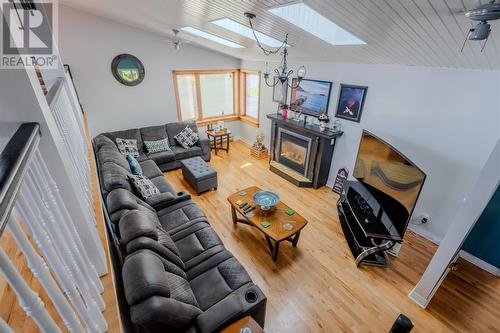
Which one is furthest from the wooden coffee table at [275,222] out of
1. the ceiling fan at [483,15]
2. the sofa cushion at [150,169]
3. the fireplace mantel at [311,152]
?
the ceiling fan at [483,15]

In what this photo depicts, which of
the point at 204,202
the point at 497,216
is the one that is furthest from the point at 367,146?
the point at 204,202

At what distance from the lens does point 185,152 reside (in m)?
5.25

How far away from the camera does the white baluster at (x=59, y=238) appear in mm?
720

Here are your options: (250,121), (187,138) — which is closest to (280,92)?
(250,121)

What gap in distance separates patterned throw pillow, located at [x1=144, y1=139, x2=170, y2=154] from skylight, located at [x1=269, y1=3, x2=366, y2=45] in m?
3.76

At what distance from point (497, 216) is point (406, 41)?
243 centimetres

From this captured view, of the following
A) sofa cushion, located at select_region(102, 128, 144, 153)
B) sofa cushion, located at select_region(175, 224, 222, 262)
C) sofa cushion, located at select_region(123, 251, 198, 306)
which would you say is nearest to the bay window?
sofa cushion, located at select_region(102, 128, 144, 153)

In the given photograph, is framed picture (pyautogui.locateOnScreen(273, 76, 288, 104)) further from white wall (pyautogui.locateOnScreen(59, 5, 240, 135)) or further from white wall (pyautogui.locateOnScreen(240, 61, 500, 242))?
white wall (pyautogui.locateOnScreen(59, 5, 240, 135))

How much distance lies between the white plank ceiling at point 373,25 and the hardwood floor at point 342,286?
2.45 meters

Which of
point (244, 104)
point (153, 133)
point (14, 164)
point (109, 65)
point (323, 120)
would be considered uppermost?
point (109, 65)

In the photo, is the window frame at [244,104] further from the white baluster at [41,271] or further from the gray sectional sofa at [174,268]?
the white baluster at [41,271]

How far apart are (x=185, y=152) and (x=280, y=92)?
2526 millimetres

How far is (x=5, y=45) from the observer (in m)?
0.71

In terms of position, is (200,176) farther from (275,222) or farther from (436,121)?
(436,121)
